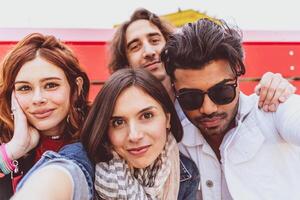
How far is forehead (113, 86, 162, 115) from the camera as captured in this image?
6.23 feet

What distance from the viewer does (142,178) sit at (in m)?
1.96

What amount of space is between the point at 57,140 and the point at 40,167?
0.84m

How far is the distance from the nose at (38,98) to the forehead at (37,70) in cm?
9

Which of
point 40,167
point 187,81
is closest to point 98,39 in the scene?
point 187,81

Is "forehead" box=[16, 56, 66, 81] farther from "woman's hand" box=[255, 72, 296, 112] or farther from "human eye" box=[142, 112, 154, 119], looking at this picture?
"woman's hand" box=[255, 72, 296, 112]

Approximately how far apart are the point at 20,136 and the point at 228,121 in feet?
3.96

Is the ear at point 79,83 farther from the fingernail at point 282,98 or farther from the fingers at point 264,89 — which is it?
the fingernail at point 282,98

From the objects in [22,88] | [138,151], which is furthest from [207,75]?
[22,88]

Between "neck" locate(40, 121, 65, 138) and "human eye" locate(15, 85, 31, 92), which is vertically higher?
"human eye" locate(15, 85, 31, 92)

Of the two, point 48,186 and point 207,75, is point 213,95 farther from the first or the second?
point 48,186

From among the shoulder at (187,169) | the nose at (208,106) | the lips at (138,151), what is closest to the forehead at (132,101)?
the lips at (138,151)

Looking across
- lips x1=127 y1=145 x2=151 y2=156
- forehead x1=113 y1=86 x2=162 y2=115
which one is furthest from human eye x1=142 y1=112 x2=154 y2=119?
lips x1=127 y1=145 x2=151 y2=156

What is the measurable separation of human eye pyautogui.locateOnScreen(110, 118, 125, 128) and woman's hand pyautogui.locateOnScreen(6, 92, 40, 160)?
70 cm

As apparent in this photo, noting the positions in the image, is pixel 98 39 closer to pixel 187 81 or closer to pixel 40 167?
pixel 187 81
